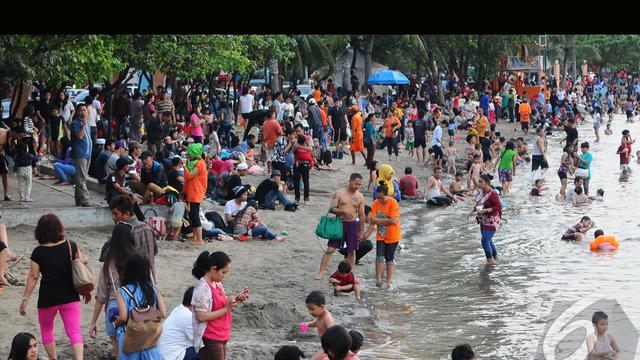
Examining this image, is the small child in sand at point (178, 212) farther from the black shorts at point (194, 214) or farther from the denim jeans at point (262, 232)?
the denim jeans at point (262, 232)

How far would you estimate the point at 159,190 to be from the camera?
1524cm

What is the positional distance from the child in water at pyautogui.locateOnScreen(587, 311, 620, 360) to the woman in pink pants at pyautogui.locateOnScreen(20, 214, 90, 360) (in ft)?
18.6

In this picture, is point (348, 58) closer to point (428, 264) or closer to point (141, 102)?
point (141, 102)

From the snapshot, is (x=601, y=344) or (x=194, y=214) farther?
(x=194, y=214)

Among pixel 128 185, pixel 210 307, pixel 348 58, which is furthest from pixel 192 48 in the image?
pixel 348 58

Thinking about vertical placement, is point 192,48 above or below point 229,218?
above

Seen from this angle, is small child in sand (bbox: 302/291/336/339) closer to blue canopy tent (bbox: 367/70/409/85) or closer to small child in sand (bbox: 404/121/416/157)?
small child in sand (bbox: 404/121/416/157)

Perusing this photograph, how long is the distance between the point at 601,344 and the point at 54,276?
6.05 meters

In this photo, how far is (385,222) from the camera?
14.0 meters

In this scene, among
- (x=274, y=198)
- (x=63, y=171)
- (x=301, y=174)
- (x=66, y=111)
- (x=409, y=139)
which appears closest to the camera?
(x=63, y=171)

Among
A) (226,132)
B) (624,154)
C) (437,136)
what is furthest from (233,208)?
(624,154)

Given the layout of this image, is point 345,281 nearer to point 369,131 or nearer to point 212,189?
point 212,189
